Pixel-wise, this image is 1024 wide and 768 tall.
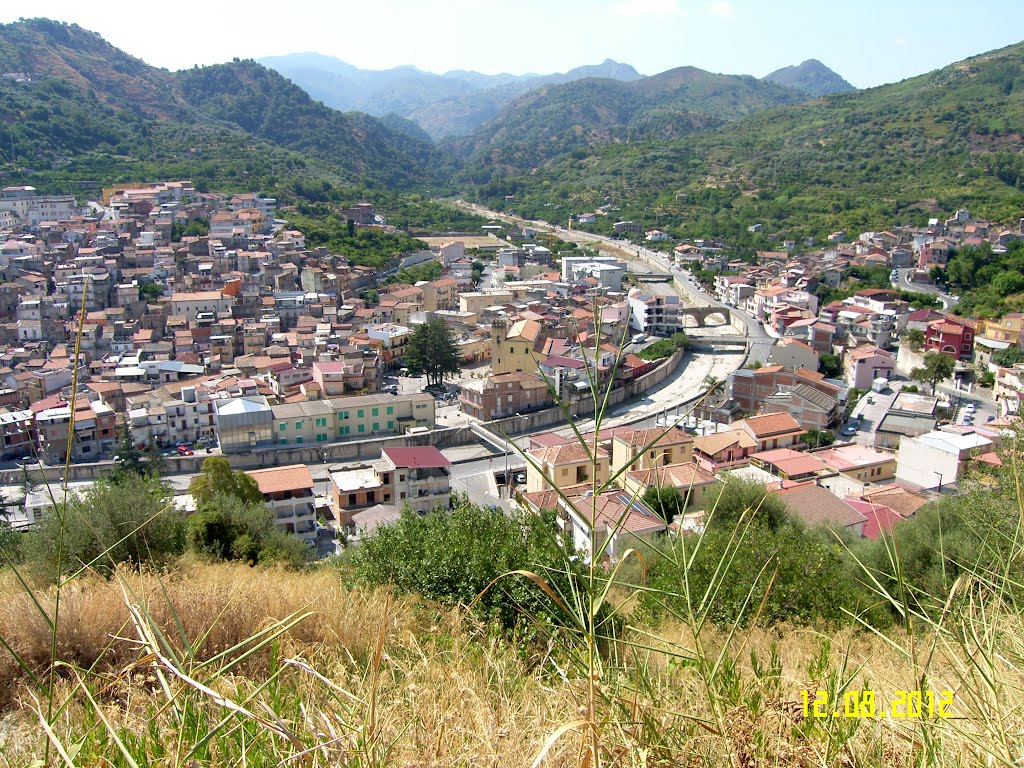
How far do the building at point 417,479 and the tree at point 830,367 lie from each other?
31.7 ft

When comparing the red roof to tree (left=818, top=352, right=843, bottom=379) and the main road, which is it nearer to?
the main road

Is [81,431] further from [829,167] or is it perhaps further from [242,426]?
[829,167]

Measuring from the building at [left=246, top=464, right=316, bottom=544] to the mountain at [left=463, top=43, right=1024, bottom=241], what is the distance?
2298 cm

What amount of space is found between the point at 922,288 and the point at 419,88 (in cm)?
14888

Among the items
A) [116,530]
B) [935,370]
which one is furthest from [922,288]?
[116,530]

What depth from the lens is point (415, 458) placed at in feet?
28.3

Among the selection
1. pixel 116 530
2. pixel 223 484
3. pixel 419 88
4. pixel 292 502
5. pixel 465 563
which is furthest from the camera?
pixel 419 88

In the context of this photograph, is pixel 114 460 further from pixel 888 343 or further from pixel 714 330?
pixel 888 343

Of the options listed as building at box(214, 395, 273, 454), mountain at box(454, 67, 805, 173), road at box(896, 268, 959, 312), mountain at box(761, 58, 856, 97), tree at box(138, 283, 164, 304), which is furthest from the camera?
mountain at box(761, 58, 856, 97)

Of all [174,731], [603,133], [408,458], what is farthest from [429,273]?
[603,133]

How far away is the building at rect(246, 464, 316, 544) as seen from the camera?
26.4ft

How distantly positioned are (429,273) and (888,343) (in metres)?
12.5

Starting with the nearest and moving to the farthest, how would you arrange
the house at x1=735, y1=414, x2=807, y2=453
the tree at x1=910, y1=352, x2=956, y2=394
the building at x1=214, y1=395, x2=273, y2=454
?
1. the house at x1=735, y1=414, x2=807, y2=453
2. the building at x1=214, y1=395, x2=273, y2=454
3. the tree at x1=910, y1=352, x2=956, y2=394

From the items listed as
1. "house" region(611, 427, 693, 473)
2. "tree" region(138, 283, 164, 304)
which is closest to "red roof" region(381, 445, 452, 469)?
"house" region(611, 427, 693, 473)
